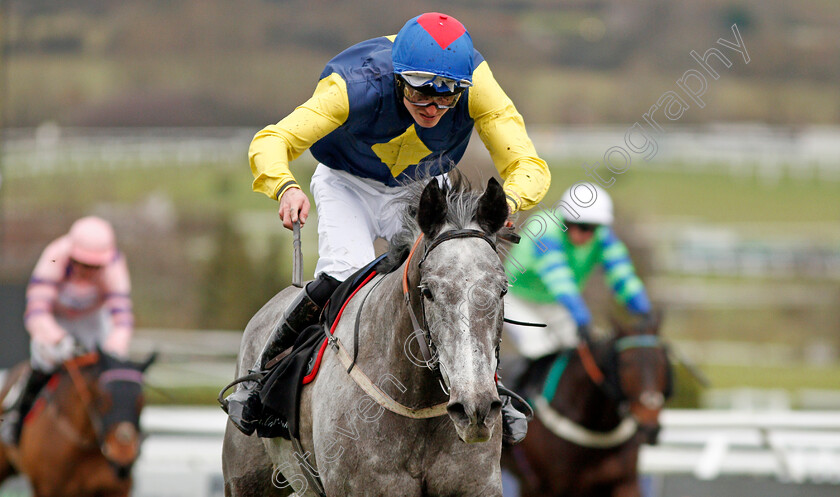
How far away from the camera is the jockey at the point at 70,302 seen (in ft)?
26.1

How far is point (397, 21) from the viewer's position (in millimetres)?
36125

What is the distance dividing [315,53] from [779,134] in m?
19.8

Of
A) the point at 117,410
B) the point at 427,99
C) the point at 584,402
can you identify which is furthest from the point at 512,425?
the point at 117,410

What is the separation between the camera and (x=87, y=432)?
7.82m

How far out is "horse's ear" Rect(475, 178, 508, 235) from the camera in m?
3.21

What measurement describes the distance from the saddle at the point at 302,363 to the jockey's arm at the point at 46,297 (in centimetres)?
428

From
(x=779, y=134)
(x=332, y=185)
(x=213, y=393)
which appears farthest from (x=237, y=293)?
(x=779, y=134)

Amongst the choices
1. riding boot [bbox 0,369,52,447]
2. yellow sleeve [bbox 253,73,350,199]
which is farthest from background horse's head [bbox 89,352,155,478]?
yellow sleeve [bbox 253,73,350,199]

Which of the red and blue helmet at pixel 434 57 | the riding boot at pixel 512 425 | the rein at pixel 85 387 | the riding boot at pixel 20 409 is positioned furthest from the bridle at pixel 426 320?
the riding boot at pixel 20 409

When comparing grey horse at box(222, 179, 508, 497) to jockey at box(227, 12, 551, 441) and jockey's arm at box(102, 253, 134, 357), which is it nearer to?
jockey at box(227, 12, 551, 441)

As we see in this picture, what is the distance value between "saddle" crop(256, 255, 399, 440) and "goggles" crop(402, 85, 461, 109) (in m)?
0.55

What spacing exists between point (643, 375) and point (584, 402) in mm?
454

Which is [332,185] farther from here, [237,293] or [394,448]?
[237,293]

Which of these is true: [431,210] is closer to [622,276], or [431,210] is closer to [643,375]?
[643,375]
